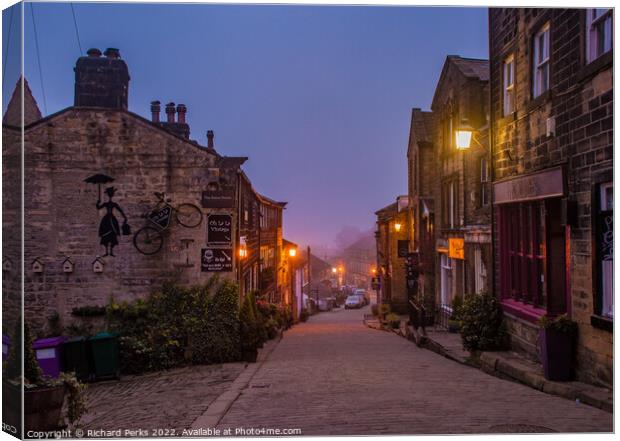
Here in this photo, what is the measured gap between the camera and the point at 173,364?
12109 mm

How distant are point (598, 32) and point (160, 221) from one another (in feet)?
28.5

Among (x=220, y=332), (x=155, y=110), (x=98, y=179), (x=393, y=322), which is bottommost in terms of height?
(x=393, y=322)

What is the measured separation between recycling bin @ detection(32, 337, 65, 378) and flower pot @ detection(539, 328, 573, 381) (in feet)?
27.8

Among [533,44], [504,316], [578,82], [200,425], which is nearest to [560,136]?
[578,82]

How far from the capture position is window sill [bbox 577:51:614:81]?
258 inches

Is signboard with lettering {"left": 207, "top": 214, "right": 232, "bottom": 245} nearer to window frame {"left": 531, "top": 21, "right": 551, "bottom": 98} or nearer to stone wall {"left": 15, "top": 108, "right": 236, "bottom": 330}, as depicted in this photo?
stone wall {"left": 15, "top": 108, "right": 236, "bottom": 330}

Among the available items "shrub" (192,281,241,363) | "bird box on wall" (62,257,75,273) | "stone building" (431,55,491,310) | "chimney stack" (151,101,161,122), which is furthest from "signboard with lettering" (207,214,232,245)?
"stone building" (431,55,491,310)

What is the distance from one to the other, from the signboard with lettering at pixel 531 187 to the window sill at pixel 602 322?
167cm

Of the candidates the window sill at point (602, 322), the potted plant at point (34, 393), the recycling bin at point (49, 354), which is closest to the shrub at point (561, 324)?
the window sill at point (602, 322)

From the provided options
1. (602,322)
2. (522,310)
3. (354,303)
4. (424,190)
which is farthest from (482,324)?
(354,303)

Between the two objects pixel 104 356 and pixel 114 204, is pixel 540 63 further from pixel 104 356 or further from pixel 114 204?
pixel 104 356

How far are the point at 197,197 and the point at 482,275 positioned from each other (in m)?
6.96

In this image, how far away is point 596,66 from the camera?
683cm

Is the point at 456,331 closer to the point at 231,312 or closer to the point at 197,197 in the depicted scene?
the point at 231,312
